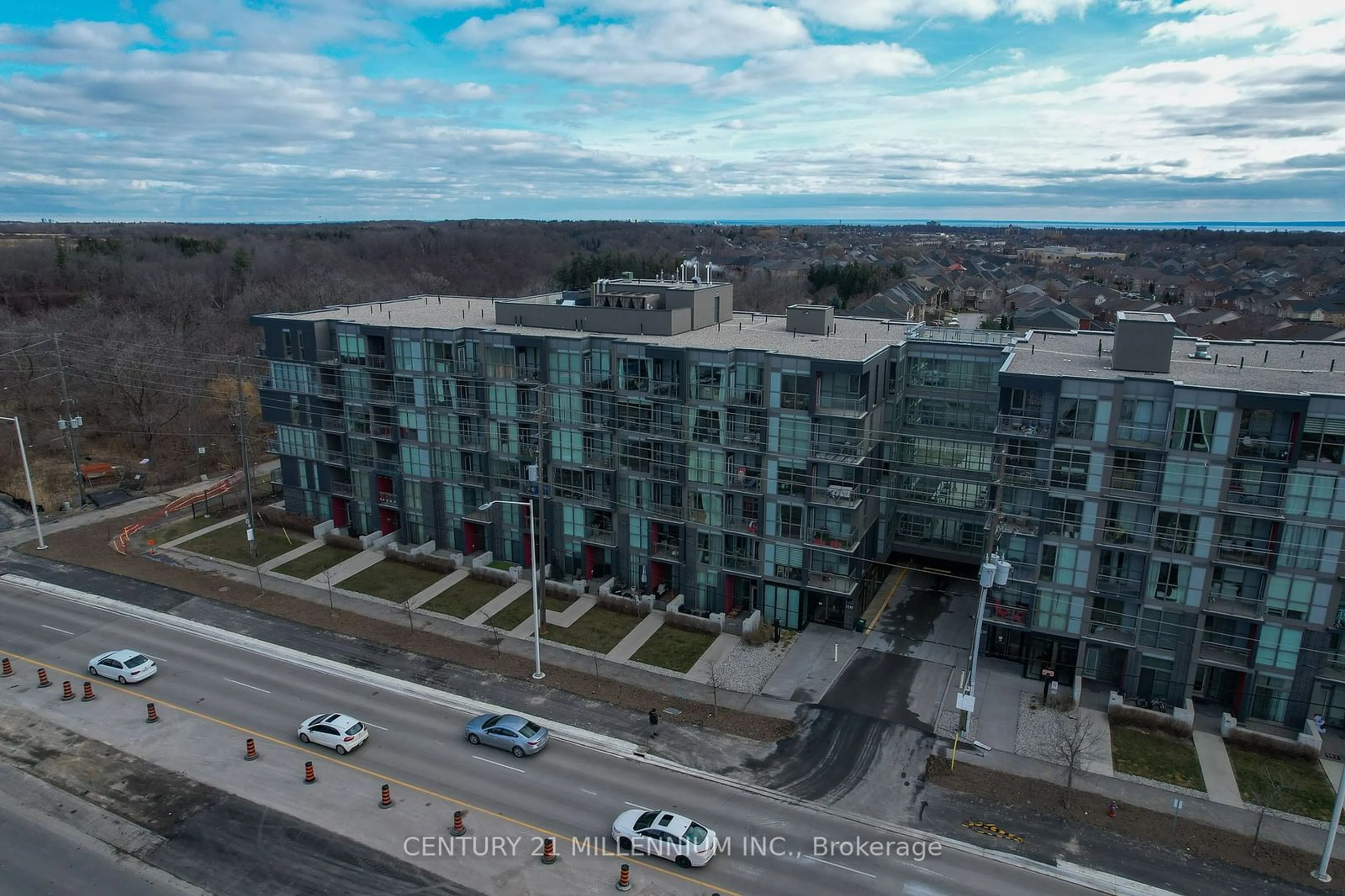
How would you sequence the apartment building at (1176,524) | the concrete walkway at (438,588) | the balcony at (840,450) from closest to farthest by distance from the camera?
1. the apartment building at (1176,524)
2. the balcony at (840,450)
3. the concrete walkway at (438,588)

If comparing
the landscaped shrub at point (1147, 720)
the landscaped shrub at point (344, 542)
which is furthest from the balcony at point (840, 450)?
the landscaped shrub at point (344, 542)

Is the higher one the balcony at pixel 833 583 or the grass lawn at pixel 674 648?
the balcony at pixel 833 583

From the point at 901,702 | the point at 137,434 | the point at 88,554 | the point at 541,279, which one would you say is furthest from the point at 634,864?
the point at 541,279

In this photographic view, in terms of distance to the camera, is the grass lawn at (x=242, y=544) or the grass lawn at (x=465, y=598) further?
the grass lawn at (x=242, y=544)

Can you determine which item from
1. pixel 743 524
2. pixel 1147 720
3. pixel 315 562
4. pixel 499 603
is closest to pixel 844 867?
pixel 1147 720

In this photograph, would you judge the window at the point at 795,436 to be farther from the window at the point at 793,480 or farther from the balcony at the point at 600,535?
the balcony at the point at 600,535
